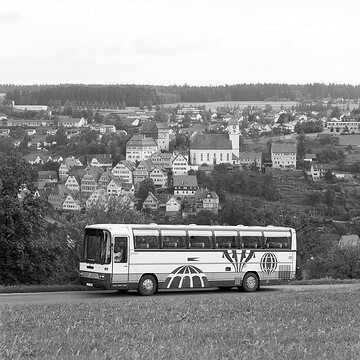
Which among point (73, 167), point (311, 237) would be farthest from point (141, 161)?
point (311, 237)

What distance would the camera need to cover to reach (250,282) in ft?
74.3

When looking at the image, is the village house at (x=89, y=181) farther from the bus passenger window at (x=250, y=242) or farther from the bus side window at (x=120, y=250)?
the bus side window at (x=120, y=250)

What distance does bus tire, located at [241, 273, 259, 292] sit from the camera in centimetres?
2250

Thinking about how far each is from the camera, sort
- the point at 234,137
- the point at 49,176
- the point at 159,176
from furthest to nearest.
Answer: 1. the point at 234,137
2. the point at 49,176
3. the point at 159,176

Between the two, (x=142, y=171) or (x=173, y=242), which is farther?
(x=142, y=171)

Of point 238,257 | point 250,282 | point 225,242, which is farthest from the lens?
point 250,282

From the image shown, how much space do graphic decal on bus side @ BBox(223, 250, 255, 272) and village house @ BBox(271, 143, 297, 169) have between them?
5713 inches

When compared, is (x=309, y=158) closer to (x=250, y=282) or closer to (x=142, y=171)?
(x=142, y=171)

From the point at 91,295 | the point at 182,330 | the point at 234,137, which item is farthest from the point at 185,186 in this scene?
the point at 182,330

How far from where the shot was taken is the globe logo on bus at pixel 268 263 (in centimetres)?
2288

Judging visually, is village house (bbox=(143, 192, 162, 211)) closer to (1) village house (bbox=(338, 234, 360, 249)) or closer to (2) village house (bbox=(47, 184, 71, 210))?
(2) village house (bbox=(47, 184, 71, 210))

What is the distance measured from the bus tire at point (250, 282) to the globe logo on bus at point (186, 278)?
1.40m

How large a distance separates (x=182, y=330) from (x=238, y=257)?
446 inches

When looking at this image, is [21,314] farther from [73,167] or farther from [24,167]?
[73,167]
